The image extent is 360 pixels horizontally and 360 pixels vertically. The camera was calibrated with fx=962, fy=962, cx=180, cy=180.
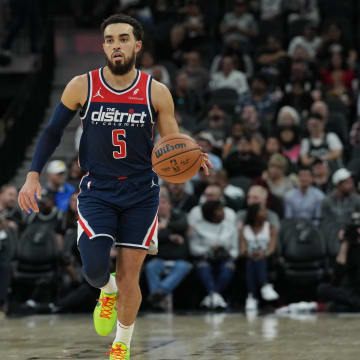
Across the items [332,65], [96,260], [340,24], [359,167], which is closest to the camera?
[96,260]

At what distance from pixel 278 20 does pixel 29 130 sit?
535cm

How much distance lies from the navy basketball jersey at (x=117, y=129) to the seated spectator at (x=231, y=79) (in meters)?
9.98

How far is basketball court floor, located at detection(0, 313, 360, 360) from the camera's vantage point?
7125mm

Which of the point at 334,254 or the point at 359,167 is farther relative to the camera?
the point at 359,167

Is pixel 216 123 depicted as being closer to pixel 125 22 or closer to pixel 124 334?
pixel 125 22

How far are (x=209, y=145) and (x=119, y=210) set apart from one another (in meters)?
7.51

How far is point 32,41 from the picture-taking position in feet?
60.6

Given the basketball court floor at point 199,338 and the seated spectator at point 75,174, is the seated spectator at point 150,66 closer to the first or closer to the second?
the seated spectator at point 75,174

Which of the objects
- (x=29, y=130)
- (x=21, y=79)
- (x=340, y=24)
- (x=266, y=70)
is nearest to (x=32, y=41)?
(x=21, y=79)

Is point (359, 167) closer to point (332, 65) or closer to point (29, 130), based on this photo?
point (332, 65)

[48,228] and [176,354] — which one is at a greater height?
[48,228]

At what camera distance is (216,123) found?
1512cm

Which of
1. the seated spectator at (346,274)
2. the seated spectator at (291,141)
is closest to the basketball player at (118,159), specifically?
the seated spectator at (346,274)

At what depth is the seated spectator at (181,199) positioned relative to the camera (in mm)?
13078
